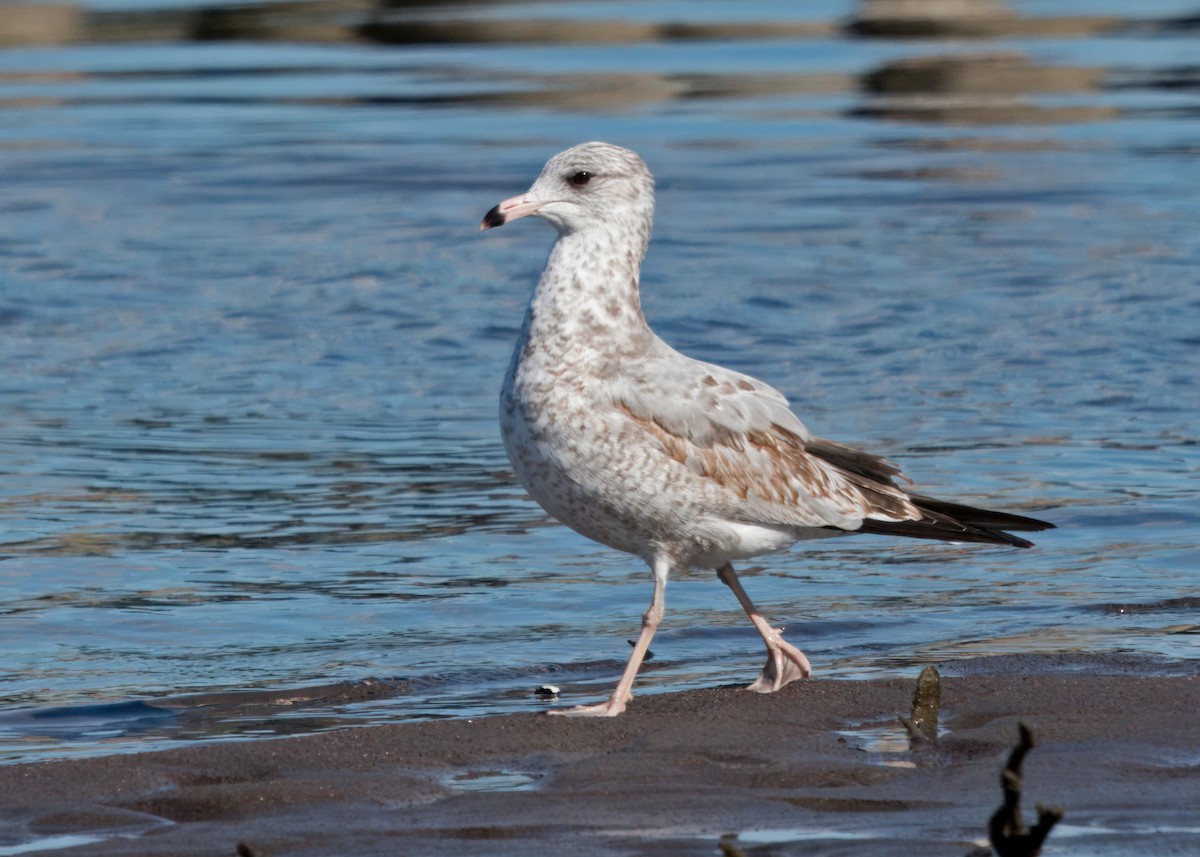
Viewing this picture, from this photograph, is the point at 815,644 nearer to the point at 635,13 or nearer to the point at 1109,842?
the point at 1109,842

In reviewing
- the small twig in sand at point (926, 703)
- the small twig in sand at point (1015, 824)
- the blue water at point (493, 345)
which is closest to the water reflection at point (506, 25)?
the blue water at point (493, 345)

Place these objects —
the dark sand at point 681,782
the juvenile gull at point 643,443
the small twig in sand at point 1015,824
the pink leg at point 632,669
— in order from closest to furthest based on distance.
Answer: the small twig in sand at point 1015,824
the dark sand at point 681,782
the pink leg at point 632,669
the juvenile gull at point 643,443

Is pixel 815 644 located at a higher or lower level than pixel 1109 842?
lower

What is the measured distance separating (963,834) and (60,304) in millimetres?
10313

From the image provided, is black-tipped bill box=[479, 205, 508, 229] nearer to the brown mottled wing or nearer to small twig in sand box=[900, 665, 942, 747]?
the brown mottled wing

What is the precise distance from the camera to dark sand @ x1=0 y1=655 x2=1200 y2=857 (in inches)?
193

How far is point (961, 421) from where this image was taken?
36.2 feet

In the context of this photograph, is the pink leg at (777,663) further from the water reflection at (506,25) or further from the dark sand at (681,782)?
the water reflection at (506,25)

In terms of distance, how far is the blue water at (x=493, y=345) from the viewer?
759 centimetres

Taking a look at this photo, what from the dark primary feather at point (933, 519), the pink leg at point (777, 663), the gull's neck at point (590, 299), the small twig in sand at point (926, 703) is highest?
the gull's neck at point (590, 299)

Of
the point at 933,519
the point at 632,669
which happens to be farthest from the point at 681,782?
the point at 933,519

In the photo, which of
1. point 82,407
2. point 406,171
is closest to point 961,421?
point 82,407

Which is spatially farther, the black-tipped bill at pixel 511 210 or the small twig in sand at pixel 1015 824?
the black-tipped bill at pixel 511 210

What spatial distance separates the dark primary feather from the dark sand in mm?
579
